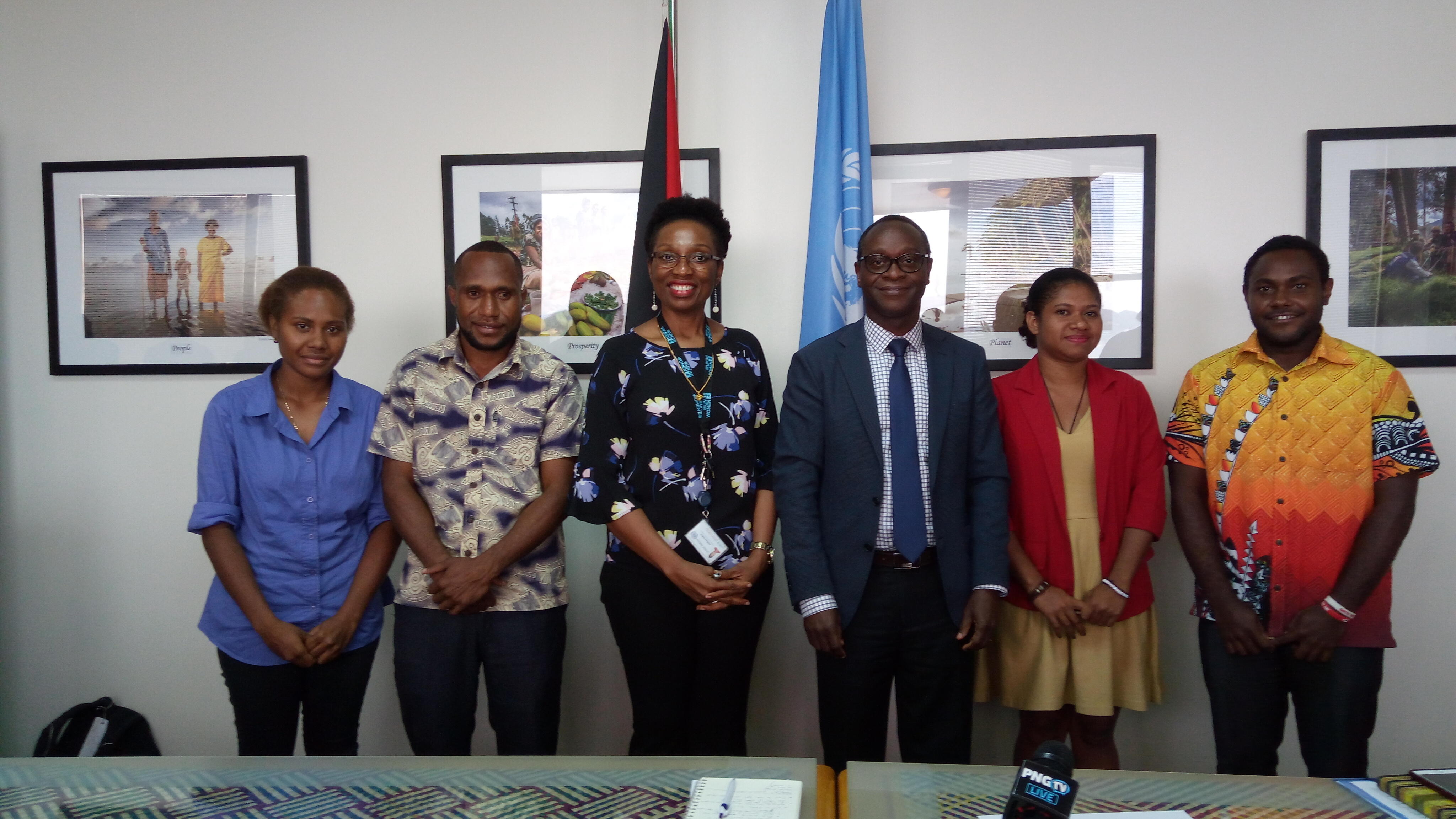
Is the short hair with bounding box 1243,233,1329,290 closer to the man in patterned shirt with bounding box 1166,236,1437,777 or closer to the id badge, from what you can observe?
the man in patterned shirt with bounding box 1166,236,1437,777

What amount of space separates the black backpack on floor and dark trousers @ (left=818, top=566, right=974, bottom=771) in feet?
8.21

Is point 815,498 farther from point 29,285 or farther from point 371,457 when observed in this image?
point 29,285

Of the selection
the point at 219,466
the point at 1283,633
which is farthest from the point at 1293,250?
the point at 219,466

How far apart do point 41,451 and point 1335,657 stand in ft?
13.6

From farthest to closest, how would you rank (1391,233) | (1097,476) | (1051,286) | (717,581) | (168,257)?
(168,257), (1391,233), (1051,286), (1097,476), (717,581)

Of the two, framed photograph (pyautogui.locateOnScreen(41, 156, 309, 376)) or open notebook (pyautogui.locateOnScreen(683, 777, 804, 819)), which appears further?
framed photograph (pyautogui.locateOnScreen(41, 156, 309, 376))

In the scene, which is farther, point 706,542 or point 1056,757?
point 706,542

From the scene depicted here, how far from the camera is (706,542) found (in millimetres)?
2016

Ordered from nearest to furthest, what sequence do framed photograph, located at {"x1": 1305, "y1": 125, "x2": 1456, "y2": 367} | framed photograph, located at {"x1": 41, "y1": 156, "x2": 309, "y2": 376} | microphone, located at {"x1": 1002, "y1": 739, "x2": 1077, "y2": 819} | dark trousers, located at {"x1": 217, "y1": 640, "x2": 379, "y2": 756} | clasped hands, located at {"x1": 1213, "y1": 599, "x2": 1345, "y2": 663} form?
microphone, located at {"x1": 1002, "y1": 739, "x2": 1077, "y2": 819}
clasped hands, located at {"x1": 1213, "y1": 599, "x2": 1345, "y2": 663}
dark trousers, located at {"x1": 217, "y1": 640, "x2": 379, "y2": 756}
framed photograph, located at {"x1": 1305, "y1": 125, "x2": 1456, "y2": 367}
framed photograph, located at {"x1": 41, "y1": 156, "x2": 309, "y2": 376}

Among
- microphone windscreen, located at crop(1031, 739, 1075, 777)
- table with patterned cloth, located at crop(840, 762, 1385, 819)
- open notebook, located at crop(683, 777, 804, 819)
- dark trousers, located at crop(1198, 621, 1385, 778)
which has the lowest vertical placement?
dark trousers, located at crop(1198, 621, 1385, 778)

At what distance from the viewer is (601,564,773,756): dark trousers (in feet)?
6.74

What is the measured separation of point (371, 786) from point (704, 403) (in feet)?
3.75

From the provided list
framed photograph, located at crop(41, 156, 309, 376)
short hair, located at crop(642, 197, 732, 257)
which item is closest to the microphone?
short hair, located at crop(642, 197, 732, 257)

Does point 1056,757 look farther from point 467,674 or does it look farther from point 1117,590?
point 467,674
